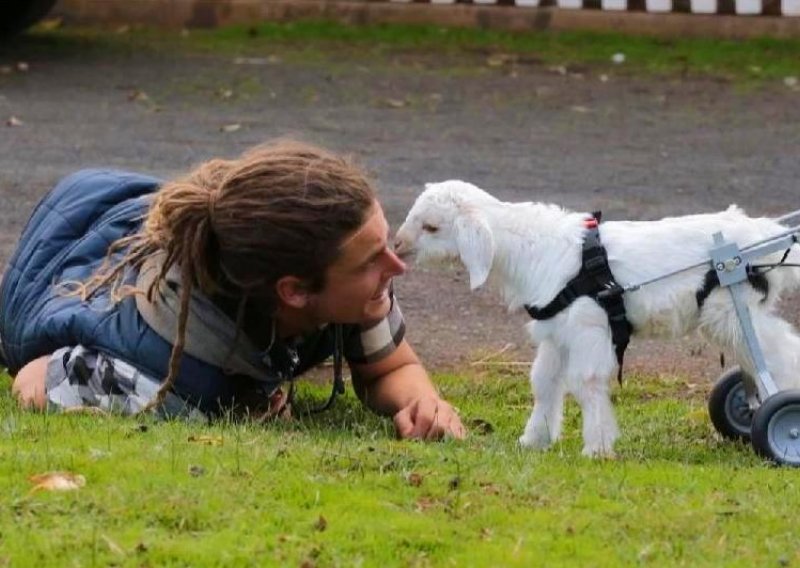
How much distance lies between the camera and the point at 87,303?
565cm

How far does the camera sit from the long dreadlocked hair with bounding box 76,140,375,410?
5.06m

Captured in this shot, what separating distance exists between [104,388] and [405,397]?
92 centimetres

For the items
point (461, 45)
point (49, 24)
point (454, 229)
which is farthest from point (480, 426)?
point (49, 24)

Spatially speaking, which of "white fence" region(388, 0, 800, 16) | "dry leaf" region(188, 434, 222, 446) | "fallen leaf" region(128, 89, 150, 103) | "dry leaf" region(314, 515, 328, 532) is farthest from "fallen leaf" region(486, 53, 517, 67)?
"dry leaf" region(314, 515, 328, 532)

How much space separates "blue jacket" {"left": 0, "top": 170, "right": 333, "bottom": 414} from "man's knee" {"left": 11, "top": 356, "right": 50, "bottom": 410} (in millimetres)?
79

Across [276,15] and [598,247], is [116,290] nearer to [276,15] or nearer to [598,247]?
[598,247]

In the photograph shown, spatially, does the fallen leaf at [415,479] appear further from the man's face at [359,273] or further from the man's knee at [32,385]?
the man's knee at [32,385]

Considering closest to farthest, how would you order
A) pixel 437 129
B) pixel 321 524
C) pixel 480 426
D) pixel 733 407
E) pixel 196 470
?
1. pixel 321 524
2. pixel 196 470
3. pixel 733 407
4. pixel 480 426
5. pixel 437 129

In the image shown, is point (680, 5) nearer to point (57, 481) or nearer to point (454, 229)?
point (454, 229)

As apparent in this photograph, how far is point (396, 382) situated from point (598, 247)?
81 cm

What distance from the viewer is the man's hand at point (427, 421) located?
5438 millimetres

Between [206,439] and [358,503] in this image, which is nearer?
[358,503]

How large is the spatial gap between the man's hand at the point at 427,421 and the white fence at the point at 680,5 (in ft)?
34.7

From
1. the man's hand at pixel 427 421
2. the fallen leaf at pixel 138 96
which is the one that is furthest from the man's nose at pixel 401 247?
the fallen leaf at pixel 138 96
